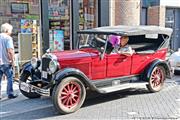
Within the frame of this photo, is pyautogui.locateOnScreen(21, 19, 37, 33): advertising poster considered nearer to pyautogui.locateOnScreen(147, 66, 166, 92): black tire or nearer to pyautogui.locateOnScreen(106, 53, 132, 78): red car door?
pyautogui.locateOnScreen(106, 53, 132, 78): red car door

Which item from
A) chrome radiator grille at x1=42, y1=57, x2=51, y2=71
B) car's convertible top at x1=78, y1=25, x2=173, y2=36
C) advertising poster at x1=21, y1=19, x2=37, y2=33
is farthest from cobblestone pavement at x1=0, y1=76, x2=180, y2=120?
advertising poster at x1=21, y1=19, x2=37, y2=33

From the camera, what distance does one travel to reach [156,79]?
762 cm

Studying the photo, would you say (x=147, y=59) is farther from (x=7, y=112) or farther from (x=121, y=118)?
(x=7, y=112)

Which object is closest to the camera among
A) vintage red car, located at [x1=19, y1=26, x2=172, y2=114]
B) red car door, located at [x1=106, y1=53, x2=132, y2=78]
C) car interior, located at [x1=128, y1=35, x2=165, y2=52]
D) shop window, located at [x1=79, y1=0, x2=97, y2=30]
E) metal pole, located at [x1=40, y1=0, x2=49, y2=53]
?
vintage red car, located at [x1=19, y1=26, x2=172, y2=114]

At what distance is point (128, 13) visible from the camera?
39.0 feet

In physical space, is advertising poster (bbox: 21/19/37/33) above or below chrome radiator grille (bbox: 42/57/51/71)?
above

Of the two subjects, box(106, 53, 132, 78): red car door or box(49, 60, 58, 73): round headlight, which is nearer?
box(49, 60, 58, 73): round headlight

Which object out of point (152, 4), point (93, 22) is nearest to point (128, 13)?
point (93, 22)

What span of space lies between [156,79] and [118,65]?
1.22 meters

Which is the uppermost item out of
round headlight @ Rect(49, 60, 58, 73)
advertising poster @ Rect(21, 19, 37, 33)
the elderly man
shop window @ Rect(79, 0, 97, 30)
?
shop window @ Rect(79, 0, 97, 30)

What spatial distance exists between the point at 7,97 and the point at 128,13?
20.4ft

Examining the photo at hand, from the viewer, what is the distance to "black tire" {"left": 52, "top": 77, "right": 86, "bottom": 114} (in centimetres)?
589

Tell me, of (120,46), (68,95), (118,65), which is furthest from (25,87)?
(120,46)

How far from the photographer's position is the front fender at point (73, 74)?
592 centimetres
